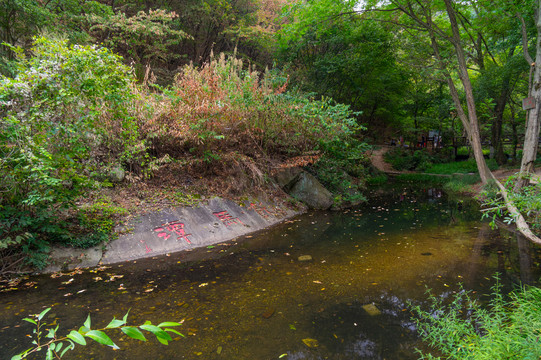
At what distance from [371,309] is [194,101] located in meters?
5.38

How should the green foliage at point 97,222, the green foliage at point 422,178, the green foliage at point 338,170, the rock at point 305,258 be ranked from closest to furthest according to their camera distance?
the green foliage at point 97,222 → the rock at point 305,258 → the green foliage at point 338,170 → the green foliage at point 422,178

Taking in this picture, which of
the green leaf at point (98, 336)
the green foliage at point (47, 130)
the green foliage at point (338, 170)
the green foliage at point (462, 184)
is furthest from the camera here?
the green foliage at point (462, 184)

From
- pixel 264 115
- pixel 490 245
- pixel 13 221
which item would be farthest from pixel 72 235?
pixel 490 245

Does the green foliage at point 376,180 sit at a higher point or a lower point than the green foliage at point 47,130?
lower

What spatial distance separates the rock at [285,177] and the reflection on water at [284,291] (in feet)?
9.26

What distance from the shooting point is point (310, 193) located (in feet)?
30.0

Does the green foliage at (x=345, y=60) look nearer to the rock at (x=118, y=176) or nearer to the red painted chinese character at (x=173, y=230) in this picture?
the rock at (x=118, y=176)

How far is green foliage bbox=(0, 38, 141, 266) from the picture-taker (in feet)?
12.8

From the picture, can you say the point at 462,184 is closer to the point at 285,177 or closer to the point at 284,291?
the point at 285,177

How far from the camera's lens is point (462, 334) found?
2.78 metres

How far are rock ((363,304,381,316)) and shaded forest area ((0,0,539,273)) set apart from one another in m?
4.18

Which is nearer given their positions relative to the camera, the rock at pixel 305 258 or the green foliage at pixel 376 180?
the rock at pixel 305 258

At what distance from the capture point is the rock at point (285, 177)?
29.8ft

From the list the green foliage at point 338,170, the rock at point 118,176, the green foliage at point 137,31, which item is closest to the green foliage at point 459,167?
the green foliage at point 338,170
